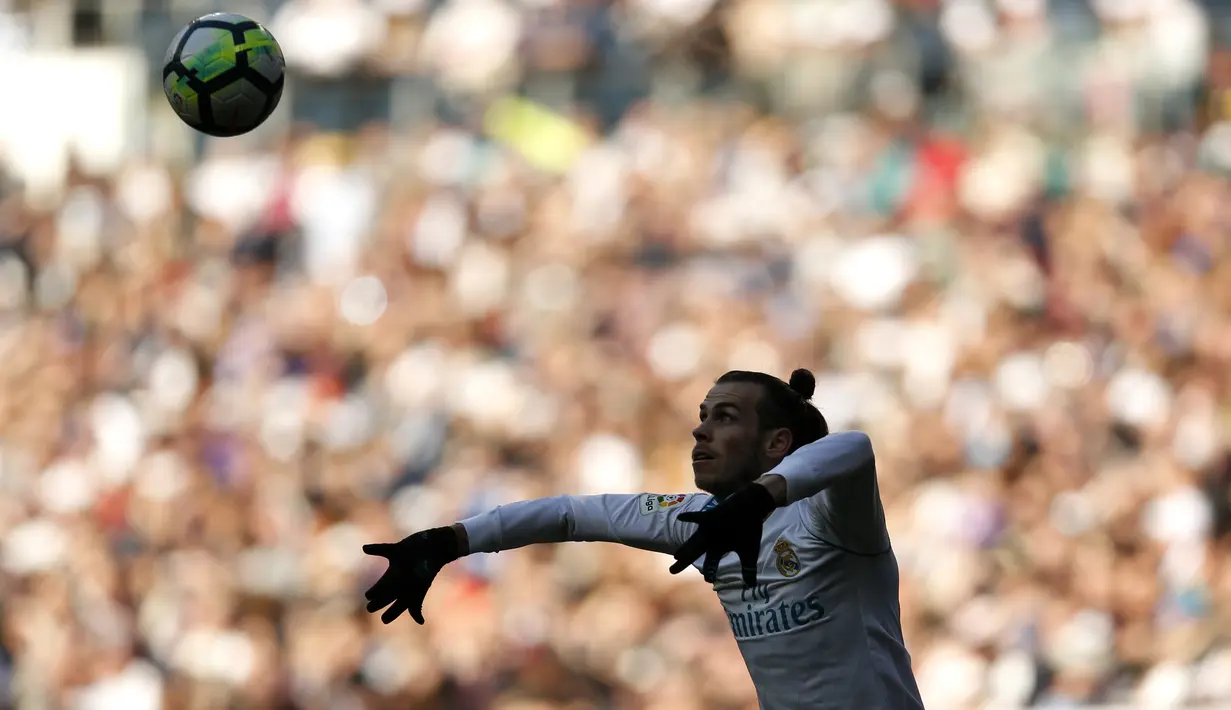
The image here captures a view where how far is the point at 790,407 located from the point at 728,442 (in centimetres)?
21

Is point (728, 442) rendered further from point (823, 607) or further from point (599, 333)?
point (599, 333)

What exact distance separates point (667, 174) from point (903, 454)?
2593 millimetres

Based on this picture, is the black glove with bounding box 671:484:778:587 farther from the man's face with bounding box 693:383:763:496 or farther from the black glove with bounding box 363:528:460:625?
the black glove with bounding box 363:528:460:625

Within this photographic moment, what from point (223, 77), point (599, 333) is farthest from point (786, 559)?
point (599, 333)

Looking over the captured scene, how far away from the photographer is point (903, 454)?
9688 millimetres

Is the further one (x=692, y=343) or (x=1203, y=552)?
(x=692, y=343)

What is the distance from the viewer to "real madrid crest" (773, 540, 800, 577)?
3.82 meters

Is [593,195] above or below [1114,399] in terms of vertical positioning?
above

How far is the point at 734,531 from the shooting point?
320 cm

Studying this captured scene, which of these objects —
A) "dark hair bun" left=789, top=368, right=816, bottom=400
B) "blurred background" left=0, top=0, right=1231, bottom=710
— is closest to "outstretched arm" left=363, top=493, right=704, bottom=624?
"dark hair bun" left=789, top=368, right=816, bottom=400

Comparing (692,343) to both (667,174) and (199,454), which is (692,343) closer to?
(667,174)

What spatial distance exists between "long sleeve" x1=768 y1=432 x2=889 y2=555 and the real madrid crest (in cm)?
10

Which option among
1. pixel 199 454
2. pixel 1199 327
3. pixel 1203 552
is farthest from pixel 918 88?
pixel 199 454

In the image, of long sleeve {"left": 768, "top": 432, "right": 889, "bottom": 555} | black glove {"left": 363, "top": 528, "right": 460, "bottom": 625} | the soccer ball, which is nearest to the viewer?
long sleeve {"left": 768, "top": 432, "right": 889, "bottom": 555}
